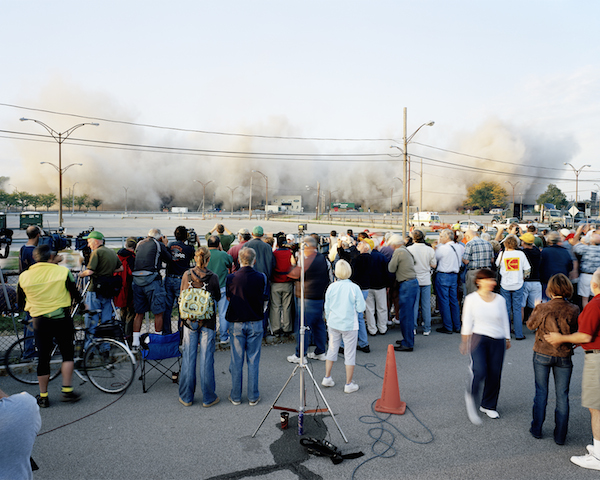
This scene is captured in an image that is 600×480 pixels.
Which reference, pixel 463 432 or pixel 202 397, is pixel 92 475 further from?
pixel 463 432

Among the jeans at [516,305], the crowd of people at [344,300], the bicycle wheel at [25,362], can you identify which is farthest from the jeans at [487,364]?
the bicycle wheel at [25,362]

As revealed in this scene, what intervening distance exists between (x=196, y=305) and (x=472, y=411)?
295 centimetres

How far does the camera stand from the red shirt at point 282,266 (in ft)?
21.4

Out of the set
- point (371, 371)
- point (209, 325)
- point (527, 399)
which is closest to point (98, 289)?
point (209, 325)

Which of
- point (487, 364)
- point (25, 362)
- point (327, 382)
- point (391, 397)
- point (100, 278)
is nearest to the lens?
point (487, 364)

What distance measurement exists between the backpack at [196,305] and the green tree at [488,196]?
8840 centimetres

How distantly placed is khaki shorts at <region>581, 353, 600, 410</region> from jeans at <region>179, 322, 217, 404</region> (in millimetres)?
3358

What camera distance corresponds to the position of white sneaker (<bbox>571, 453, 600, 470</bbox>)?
3232 mm

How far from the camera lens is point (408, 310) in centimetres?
618

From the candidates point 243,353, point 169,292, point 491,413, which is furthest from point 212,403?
point 491,413

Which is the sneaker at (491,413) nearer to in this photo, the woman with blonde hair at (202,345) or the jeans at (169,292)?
the woman with blonde hair at (202,345)

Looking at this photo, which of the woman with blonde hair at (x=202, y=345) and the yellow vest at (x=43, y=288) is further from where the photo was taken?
the woman with blonde hair at (x=202, y=345)

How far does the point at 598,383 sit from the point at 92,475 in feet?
13.1

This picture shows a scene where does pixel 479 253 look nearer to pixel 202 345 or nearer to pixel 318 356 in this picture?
pixel 318 356
